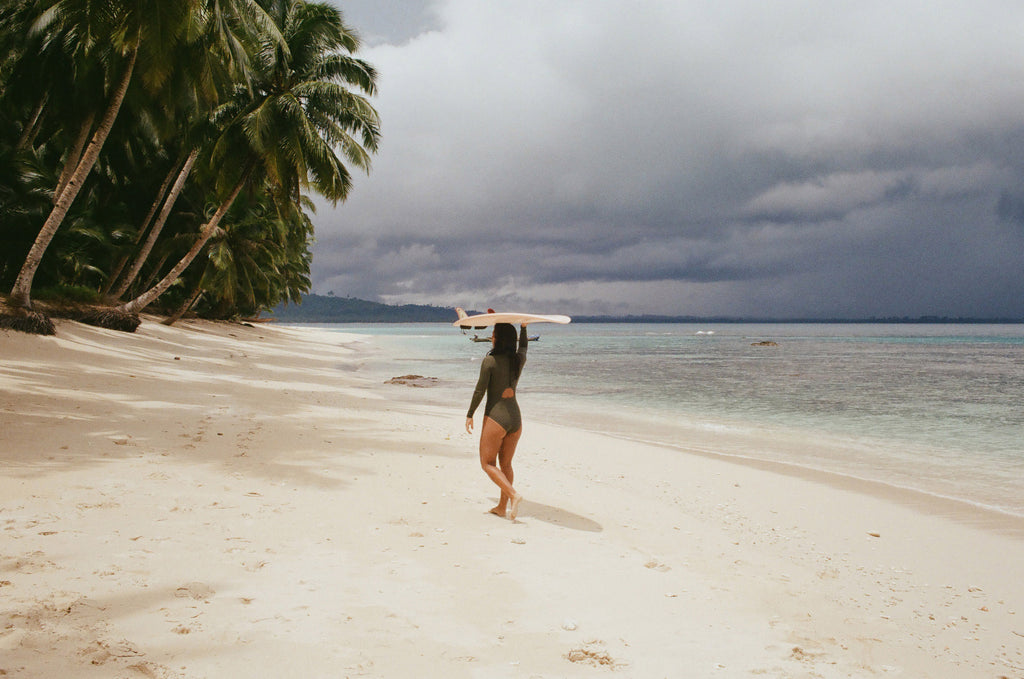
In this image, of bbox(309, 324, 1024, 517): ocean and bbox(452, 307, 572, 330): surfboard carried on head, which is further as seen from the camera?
bbox(309, 324, 1024, 517): ocean

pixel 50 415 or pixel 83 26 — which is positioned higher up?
pixel 83 26

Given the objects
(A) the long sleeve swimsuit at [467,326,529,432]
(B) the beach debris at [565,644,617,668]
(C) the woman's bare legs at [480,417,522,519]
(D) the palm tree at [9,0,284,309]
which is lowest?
(B) the beach debris at [565,644,617,668]

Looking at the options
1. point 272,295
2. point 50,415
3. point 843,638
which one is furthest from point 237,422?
point 272,295

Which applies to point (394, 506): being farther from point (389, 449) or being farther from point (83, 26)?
point (83, 26)

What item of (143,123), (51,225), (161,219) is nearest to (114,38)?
(51,225)

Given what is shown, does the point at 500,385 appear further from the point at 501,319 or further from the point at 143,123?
the point at 143,123

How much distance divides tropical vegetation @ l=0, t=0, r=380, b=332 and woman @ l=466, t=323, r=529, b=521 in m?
12.6

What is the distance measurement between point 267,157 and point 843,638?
22169 mm

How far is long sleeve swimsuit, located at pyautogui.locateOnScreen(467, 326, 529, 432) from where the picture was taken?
559 centimetres

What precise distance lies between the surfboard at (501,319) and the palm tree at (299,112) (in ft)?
59.6

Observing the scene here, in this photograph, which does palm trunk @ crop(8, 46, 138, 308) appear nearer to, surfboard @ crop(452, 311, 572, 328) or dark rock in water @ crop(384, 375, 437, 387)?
dark rock in water @ crop(384, 375, 437, 387)

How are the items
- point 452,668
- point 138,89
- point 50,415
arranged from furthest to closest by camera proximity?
point 138,89
point 50,415
point 452,668

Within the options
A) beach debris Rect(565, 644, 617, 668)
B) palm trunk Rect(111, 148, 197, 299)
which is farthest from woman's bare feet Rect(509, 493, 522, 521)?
palm trunk Rect(111, 148, 197, 299)

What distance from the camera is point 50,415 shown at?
823cm
